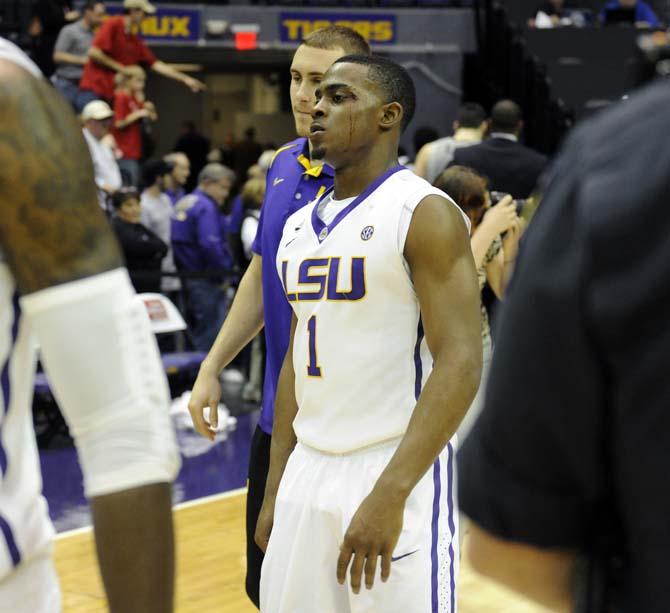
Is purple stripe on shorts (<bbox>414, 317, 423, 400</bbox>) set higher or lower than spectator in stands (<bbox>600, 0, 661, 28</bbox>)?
higher

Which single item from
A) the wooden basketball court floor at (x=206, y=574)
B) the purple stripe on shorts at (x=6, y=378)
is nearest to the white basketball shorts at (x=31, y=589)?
the purple stripe on shorts at (x=6, y=378)

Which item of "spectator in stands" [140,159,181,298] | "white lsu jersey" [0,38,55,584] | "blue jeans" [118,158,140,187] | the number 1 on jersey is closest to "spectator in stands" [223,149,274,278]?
"spectator in stands" [140,159,181,298]

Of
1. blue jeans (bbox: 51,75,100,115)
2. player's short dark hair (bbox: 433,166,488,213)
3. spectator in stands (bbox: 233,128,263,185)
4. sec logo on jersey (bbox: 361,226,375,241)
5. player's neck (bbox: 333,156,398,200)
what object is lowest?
spectator in stands (bbox: 233,128,263,185)

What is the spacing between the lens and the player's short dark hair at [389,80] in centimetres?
315

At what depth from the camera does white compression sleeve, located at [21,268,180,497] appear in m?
1.40

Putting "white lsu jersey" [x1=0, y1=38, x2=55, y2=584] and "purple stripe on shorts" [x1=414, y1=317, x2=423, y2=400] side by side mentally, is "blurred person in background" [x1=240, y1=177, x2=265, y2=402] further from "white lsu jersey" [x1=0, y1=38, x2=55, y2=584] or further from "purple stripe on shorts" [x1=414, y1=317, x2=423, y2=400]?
"white lsu jersey" [x1=0, y1=38, x2=55, y2=584]

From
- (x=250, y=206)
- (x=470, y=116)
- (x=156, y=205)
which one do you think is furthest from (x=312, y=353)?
(x=156, y=205)

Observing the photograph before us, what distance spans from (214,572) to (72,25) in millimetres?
7945

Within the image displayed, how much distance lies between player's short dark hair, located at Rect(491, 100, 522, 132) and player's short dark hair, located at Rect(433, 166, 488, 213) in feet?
5.76

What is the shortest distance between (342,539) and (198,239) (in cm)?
743

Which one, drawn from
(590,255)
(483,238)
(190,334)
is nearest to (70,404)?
(590,255)

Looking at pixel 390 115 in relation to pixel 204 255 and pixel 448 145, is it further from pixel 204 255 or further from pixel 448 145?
pixel 204 255

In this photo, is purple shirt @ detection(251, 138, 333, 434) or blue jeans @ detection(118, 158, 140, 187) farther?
blue jeans @ detection(118, 158, 140, 187)

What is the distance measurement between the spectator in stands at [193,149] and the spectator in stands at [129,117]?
309 centimetres
